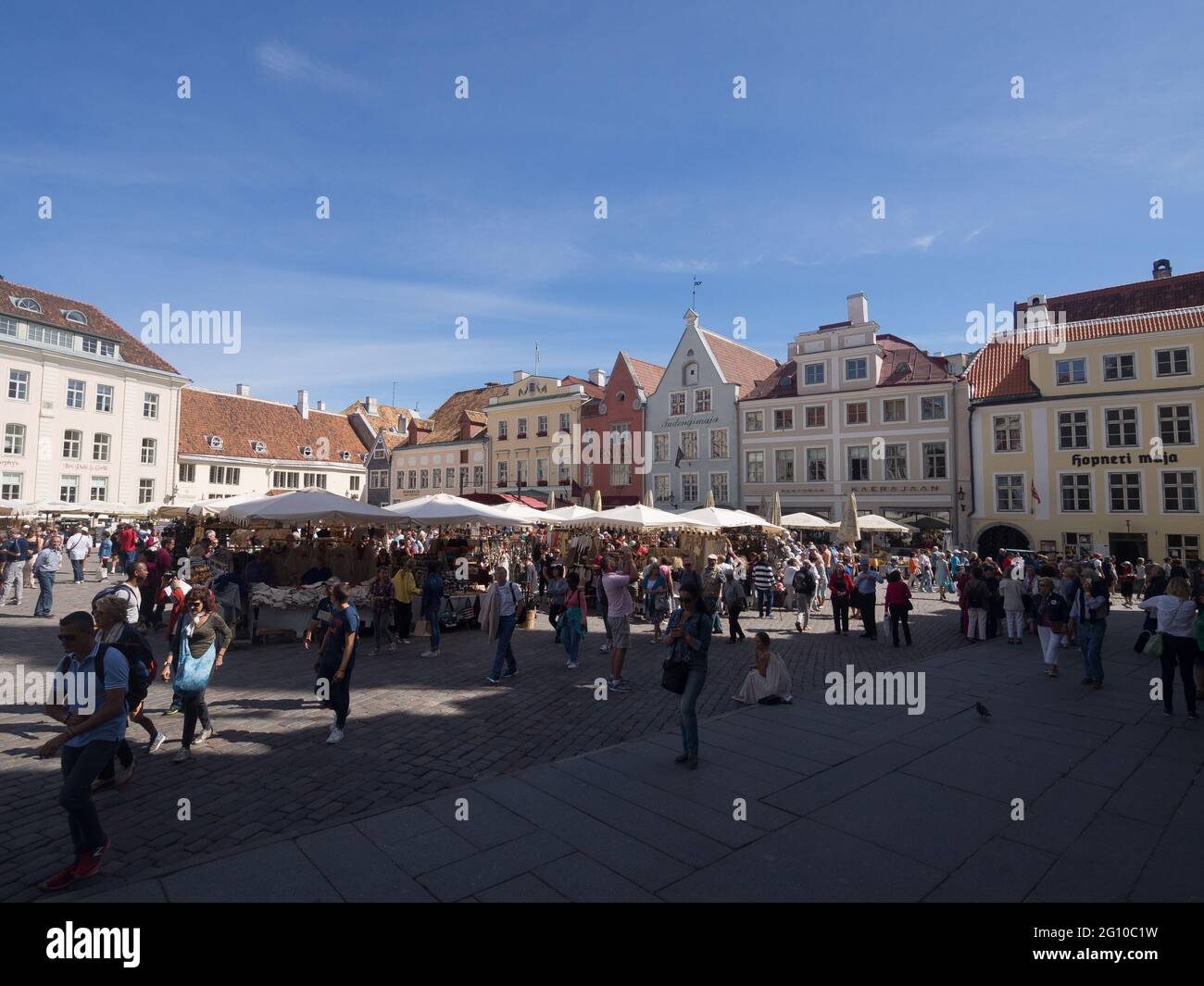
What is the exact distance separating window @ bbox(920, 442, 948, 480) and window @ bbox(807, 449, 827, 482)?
5.13 metres

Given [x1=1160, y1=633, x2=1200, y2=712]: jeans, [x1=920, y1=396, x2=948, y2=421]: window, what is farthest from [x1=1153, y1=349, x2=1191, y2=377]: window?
[x1=1160, y1=633, x2=1200, y2=712]: jeans

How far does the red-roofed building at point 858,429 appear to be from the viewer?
112 ft

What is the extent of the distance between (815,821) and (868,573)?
9.99 m

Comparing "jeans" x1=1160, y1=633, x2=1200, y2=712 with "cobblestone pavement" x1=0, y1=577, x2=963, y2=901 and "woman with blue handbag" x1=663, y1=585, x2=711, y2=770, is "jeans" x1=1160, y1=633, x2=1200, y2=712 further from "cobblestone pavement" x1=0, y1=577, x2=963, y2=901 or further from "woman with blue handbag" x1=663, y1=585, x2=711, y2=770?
"woman with blue handbag" x1=663, y1=585, x2=711, y2=770

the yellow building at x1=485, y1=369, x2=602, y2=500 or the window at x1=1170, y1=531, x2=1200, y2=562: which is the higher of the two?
the yellow building at x1=485, y1=369, x2=602, y2=500

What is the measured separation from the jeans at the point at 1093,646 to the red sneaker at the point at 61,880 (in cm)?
1243

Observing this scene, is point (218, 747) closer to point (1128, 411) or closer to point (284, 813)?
point (284, 813)

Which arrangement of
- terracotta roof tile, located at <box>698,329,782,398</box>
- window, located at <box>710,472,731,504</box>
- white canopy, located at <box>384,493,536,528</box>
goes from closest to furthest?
white canopy, located at <box>384,493,536,528</box> → window, located at <box>710,472,731,504</box> → terracotta roof tile, located at <box>698,329,782,398</box>

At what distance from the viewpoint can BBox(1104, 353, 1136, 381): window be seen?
30.5 m

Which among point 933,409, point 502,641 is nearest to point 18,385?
point 502,641

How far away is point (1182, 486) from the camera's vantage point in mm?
29109

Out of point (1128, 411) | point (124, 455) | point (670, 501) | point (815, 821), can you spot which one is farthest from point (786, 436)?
point (124, 455)

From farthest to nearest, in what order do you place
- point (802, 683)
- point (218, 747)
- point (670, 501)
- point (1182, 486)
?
point (670, 501)
point (1182, 486)
point (802, 683)
point (218, 747)

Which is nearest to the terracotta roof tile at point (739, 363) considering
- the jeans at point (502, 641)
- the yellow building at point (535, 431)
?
the yellow building at point (535, 431)
